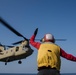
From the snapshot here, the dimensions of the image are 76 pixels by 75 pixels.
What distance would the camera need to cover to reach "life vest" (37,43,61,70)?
24.1ft

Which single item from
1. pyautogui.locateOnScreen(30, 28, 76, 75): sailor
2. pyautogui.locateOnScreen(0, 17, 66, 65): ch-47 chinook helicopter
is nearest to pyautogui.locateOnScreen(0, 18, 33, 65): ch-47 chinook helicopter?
pyautogui.locateOnScreen(0, 17, 66, 65): ch-47 chinook helicopter

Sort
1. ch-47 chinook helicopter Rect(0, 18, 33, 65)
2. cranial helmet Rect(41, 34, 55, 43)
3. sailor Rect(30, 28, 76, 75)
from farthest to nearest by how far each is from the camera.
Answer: ch-47 chinook helicopter Rect(0, 18, 33, 65) < cranial helmet Rect(41, 34, 55, 43) < sailor Rect(30, 28, 76, 75)

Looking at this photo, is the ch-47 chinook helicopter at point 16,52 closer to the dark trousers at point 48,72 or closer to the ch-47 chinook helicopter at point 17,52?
the ch-47 chinook helicopter at point 17,52

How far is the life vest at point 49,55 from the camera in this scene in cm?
735

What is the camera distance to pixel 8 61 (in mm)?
49625

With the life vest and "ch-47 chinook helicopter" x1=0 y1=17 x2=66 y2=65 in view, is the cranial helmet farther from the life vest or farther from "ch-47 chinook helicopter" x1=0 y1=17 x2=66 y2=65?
"ch-47 chinook helicopter" x1=0 y1=17 x2=66 y2=65

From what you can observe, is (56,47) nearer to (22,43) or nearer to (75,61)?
(75,61)

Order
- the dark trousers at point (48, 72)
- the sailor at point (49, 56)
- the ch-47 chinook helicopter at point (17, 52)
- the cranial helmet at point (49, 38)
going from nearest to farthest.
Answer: the dark trousers at point (48, 72), the sailor at point (49, 56), the cranial helmet at point (49, 38), the ch-47 chinook helicopter at point (17, 52)

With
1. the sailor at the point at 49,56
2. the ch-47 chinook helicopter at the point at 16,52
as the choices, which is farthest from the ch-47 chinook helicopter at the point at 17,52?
the sailor at the point at 49,56

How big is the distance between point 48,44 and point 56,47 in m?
0.28

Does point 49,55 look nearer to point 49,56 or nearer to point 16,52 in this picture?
point 49,56

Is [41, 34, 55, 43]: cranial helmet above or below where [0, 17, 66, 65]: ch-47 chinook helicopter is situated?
below

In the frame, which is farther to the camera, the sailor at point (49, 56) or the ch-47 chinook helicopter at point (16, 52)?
the ch-47 chinook helicopter at point (16, 52)

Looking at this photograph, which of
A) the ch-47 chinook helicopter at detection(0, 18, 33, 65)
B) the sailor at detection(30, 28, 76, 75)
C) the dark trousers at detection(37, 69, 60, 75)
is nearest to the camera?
the dark trousers at detection(37, 69, 60, 75)
